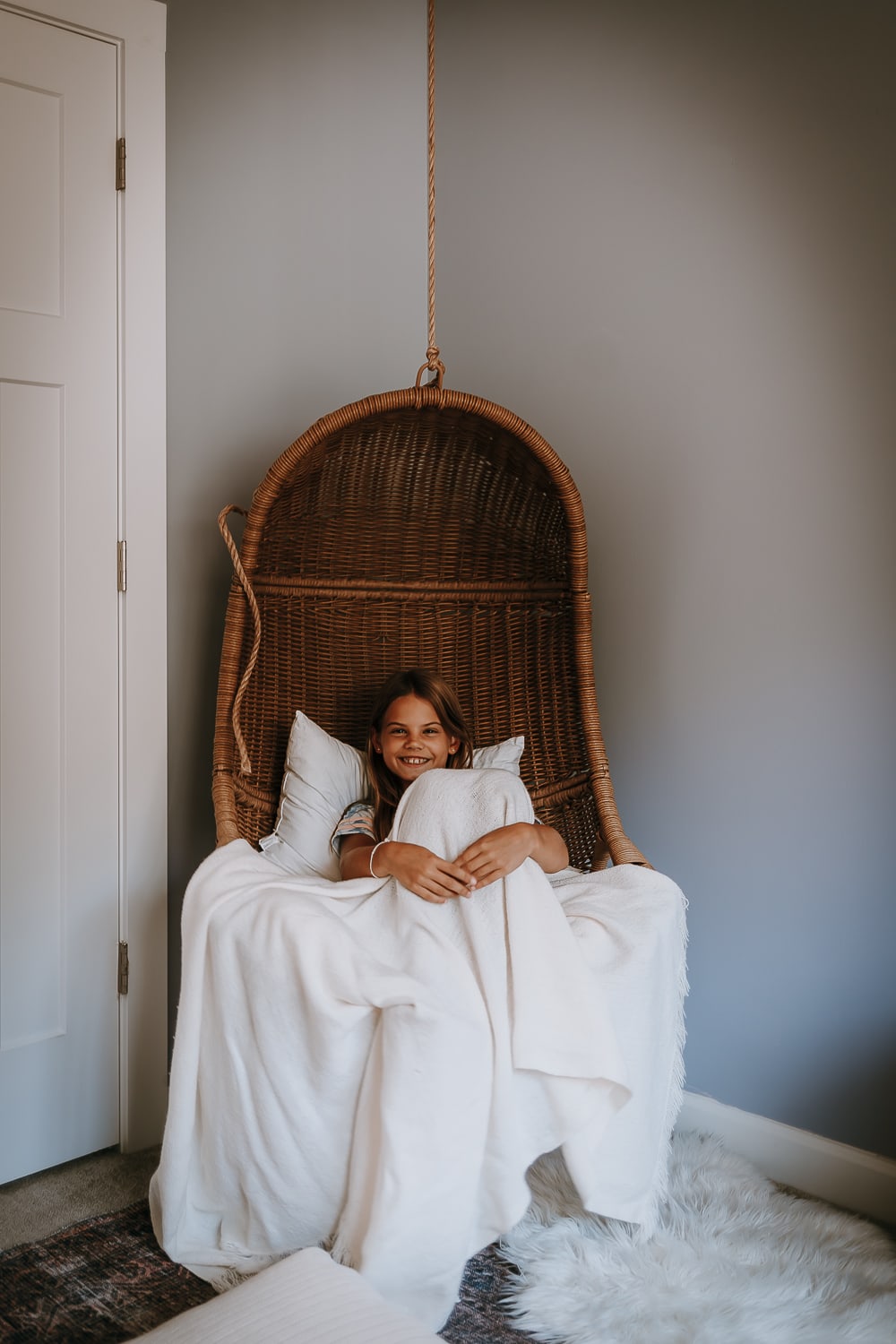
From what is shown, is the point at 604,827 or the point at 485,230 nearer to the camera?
the point at 604,827

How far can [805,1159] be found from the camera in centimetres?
191

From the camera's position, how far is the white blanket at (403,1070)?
4.76 ft

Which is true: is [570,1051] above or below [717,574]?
below

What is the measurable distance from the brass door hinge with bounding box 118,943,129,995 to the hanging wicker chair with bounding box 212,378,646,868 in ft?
1.11

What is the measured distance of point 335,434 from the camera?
2068mm

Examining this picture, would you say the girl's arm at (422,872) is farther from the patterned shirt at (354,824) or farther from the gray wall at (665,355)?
the gray wall at (665,355)

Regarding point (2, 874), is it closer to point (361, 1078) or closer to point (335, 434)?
point (361, 1078)

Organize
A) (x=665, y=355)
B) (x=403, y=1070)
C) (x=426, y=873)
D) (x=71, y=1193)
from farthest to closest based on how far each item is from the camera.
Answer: (x=665, y=355), (x=71, y=1193), (x=426, y=873), (x=403, y=1070)

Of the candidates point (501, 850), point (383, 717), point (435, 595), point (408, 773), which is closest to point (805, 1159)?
point (501, 850)

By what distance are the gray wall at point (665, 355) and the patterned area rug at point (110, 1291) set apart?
60cm

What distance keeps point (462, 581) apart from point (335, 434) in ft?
1.40

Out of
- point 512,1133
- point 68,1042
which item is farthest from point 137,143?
point 512,1133

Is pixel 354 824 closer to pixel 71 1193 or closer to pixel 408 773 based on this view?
pixel 408 773

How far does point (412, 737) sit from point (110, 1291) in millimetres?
A: 1006
